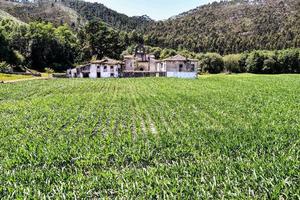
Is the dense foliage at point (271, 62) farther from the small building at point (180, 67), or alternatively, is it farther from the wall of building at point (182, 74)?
the wall of building at point (182, 74)

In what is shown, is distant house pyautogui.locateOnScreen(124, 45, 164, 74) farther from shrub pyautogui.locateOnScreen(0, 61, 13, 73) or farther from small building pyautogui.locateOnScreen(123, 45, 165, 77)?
shrub pyautogui.locateOnScreen(0, 61, 13, 73)

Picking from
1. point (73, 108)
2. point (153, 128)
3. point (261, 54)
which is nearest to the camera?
point (153, 128)

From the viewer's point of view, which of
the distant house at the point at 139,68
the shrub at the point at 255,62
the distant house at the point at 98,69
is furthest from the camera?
the shrub at the point at 255,62

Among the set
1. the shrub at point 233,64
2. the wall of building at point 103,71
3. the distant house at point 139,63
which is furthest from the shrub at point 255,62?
the wall of building at point 103,71

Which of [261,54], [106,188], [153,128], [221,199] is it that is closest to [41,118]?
[153,128]

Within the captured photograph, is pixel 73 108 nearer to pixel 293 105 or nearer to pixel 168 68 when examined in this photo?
pixel 293 105

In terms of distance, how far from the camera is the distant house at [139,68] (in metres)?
97.2

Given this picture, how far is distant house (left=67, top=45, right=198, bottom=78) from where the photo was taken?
97.2 metres

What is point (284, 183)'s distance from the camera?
9.48 m

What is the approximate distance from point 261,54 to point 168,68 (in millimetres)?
42047

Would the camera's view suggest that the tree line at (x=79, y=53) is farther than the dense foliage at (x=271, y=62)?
No

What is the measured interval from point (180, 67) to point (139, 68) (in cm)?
1911

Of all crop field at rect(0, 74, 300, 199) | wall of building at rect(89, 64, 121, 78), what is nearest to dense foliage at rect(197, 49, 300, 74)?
wall of building at rect(89, 64, 121, 78)

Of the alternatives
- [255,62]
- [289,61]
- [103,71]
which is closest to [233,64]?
[255,62]
